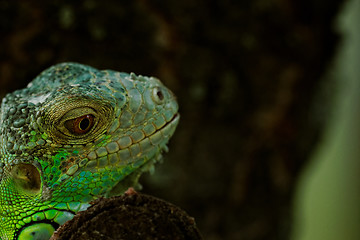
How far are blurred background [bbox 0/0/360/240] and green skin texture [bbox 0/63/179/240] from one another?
96.1 inches

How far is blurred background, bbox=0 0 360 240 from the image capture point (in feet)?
16.0

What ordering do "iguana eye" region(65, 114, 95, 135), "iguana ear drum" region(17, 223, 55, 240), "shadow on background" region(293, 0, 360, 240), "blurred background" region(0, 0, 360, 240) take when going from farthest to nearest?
"shadow on background" region(293, 0, 360, 240), "blurred background" region(0, 0, 360, 240), "iguana eye" region(65, 114, 95, 135), "iguana ear drum" region(17, 223, 55, 240)

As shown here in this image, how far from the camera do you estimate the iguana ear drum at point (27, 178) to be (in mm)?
2303

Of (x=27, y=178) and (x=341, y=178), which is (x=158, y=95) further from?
(x=341, y=178)

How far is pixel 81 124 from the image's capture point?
7.63 feet

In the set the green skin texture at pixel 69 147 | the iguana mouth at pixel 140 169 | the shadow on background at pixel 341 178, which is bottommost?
the shadow on background at pixel 341 178

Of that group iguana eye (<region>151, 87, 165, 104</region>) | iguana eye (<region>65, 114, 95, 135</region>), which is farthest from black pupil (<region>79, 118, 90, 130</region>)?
iguana eye (<region>151, 87, 165, 104</region>)

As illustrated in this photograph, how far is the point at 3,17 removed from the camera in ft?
14.9

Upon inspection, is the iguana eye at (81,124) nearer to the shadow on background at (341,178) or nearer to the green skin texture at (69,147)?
the green skin texture at (69,147)

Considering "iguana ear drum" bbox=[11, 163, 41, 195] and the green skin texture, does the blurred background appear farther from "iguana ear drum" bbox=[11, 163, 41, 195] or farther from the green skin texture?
"iguana ear drum" bbox=[11, 163, 41, 195]

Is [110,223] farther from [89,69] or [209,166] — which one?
[209,166]

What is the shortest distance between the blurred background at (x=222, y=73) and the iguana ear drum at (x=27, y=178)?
2681mm

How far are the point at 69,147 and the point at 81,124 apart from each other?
127 mm

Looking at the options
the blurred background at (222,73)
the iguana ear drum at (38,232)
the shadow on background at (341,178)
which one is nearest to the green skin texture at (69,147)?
the iguana ear drum at (38,232)
